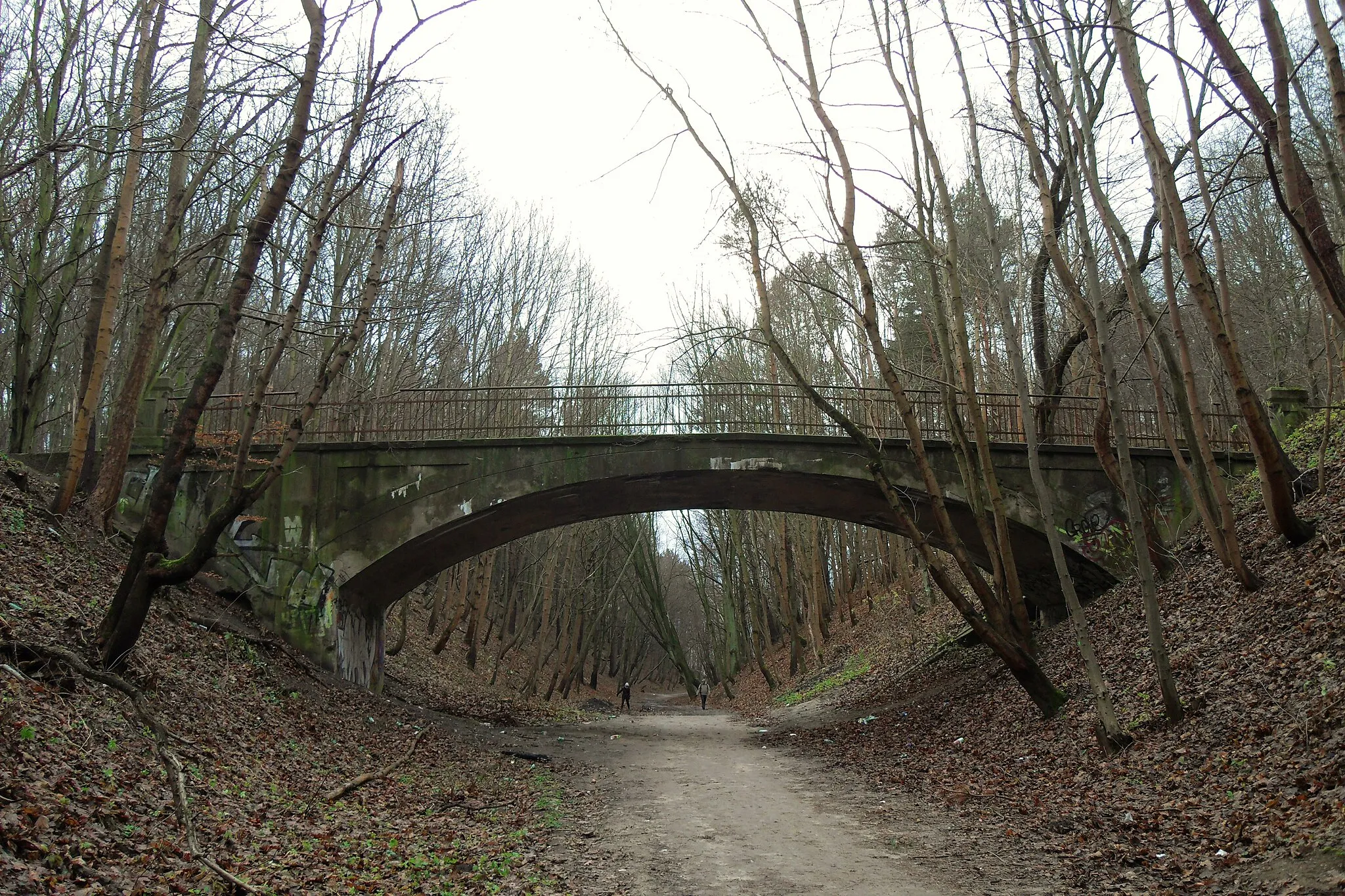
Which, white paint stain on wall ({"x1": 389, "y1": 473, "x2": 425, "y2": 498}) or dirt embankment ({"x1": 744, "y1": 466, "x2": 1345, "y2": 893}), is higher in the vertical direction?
white paint stain on wall ({"x1": 389, "y1": 473, "x2": 425, "y2": 498})

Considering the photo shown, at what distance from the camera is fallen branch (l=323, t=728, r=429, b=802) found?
22.2 ft

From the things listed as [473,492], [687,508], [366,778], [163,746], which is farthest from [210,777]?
[687,508]

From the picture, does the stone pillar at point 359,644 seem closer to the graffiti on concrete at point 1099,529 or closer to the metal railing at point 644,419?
the metal railing at point 644,419

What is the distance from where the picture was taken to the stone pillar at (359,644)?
13023mm

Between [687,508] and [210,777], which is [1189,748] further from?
[687,508]

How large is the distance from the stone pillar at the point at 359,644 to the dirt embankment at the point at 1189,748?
7.00 metres

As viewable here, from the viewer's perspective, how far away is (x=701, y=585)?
3278 cm

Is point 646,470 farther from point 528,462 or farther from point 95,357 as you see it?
point 95,357

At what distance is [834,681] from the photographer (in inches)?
797

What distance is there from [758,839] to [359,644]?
374 inches

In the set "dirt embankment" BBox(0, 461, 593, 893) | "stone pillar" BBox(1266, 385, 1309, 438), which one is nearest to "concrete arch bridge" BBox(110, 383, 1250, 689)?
"stone pillar" BBox(1266, 385, 1309, 438)

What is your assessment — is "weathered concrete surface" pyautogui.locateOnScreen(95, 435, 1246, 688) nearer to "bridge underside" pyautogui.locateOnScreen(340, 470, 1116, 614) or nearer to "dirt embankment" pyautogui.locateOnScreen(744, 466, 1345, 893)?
"bridge underside" pyautogui.locateOnScreen(340, 470, 1116, 614)

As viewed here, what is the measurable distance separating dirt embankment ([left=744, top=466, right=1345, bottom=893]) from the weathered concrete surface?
182cm

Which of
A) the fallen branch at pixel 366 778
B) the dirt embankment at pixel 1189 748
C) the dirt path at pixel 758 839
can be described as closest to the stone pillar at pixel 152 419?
the fallen branch at pixel 366 778
